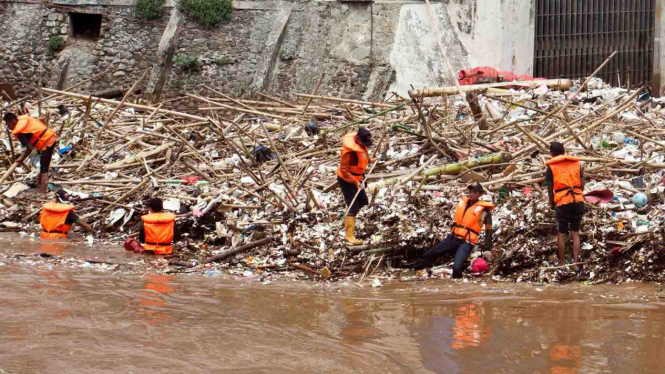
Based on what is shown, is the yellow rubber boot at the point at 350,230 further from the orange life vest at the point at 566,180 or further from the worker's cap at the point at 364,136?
the orange life vest at the point at 566,180

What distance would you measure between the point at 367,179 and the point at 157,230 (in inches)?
95.3

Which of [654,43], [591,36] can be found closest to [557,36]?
[591,36]

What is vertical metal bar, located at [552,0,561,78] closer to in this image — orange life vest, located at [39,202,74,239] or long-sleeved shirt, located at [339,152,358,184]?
long-sleeved shirt, located at [339,152,358,184]

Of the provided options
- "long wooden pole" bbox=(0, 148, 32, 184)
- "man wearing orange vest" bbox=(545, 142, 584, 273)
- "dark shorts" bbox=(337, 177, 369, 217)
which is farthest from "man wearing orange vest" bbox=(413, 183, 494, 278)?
"long wooden pole" bbox=(0, 148, 32, 184)

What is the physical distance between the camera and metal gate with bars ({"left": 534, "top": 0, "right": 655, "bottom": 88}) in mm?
18109

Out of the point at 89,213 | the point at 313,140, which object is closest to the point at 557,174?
the point at 313,140

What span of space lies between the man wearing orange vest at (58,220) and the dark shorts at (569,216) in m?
5.31

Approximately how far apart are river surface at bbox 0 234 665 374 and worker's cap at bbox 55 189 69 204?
2.01 meters

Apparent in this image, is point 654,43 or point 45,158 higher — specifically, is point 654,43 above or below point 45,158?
above

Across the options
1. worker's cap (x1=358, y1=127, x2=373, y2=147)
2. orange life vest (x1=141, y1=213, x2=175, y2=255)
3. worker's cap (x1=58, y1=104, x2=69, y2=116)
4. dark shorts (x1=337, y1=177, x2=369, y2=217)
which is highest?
worker's cap (x1=58, y1=104, x2=69, y2=116)

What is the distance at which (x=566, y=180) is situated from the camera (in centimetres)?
877

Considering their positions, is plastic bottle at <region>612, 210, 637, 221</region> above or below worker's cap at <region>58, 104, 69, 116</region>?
below

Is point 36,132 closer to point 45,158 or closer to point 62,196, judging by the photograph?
point 45,158

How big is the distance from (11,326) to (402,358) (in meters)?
3.00
